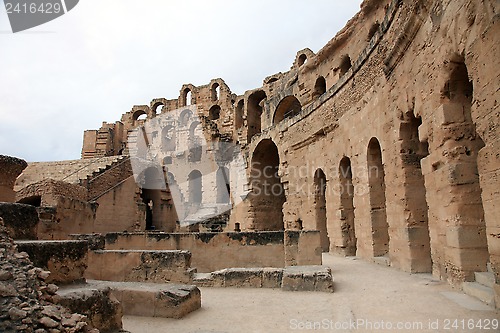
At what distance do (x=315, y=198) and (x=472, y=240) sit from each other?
8.14 m

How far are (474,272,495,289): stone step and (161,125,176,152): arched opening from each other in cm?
2849

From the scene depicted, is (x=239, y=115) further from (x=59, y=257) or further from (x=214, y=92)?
(x=59, y=257)

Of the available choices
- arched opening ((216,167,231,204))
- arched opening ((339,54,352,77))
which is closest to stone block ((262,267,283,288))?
arched opening ((339,54,352,77))

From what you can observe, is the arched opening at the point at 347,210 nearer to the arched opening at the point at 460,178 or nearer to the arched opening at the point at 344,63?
the arched opening at the point at 460,178

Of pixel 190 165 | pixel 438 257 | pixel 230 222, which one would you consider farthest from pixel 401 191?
pixel 190 165

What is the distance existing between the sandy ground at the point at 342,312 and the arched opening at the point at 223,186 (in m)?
17.4

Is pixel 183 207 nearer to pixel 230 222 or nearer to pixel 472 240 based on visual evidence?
pixel 230 222

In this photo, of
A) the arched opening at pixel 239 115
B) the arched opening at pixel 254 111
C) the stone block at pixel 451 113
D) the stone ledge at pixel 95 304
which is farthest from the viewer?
the arched opening at pixel 239 115

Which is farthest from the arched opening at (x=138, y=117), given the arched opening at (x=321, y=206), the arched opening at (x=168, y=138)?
the arched opening at (x=321, y=206)

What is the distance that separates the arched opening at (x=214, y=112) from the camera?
33284 millimetres

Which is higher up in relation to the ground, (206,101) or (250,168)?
(206,101)

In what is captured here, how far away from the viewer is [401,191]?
746cm

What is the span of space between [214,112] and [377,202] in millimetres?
26394

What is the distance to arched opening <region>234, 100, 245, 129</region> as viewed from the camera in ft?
95.4
